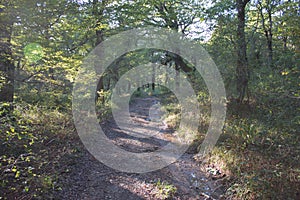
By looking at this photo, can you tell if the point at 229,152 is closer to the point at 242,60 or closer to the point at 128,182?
the point at 128,182

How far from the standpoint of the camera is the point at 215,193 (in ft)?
16.7

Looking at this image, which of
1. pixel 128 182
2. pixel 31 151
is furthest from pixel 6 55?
pixel 128 182

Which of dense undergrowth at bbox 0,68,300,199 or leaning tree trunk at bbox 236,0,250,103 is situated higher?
leaning tree trunk at bbox 236,0,250,103

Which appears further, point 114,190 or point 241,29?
point 241,29

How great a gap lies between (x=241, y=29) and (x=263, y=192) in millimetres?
6087

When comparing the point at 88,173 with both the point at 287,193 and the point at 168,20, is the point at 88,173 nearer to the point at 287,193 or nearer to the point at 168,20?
the point at 287,193

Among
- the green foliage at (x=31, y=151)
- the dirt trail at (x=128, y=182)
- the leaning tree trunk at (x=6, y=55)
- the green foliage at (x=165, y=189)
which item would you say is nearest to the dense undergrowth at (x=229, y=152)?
the green foliage at (x=31, y=151)

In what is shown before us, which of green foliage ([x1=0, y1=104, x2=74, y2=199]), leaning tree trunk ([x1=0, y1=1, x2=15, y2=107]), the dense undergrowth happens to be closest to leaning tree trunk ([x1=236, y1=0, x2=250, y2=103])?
the dense undergrowth

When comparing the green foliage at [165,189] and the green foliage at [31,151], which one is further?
the green foliage at [165,189]

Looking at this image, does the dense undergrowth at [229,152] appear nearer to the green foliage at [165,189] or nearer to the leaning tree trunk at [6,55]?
the leaning tree trunk at [6,55]

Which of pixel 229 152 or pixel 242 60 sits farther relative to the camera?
pixel 242 60

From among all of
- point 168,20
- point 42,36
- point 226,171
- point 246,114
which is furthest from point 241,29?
point 168,20

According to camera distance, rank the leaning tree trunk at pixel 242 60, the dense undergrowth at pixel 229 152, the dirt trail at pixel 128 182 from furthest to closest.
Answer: the leaning tree trunk at pixel 242 60 < the dirt trail at pixel 128 182 < the dense undergrowth at pixel 229 152

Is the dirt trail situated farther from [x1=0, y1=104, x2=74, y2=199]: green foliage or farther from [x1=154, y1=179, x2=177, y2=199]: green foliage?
[x1=0, y1=104, x2=74, y2=199]: green foliage
